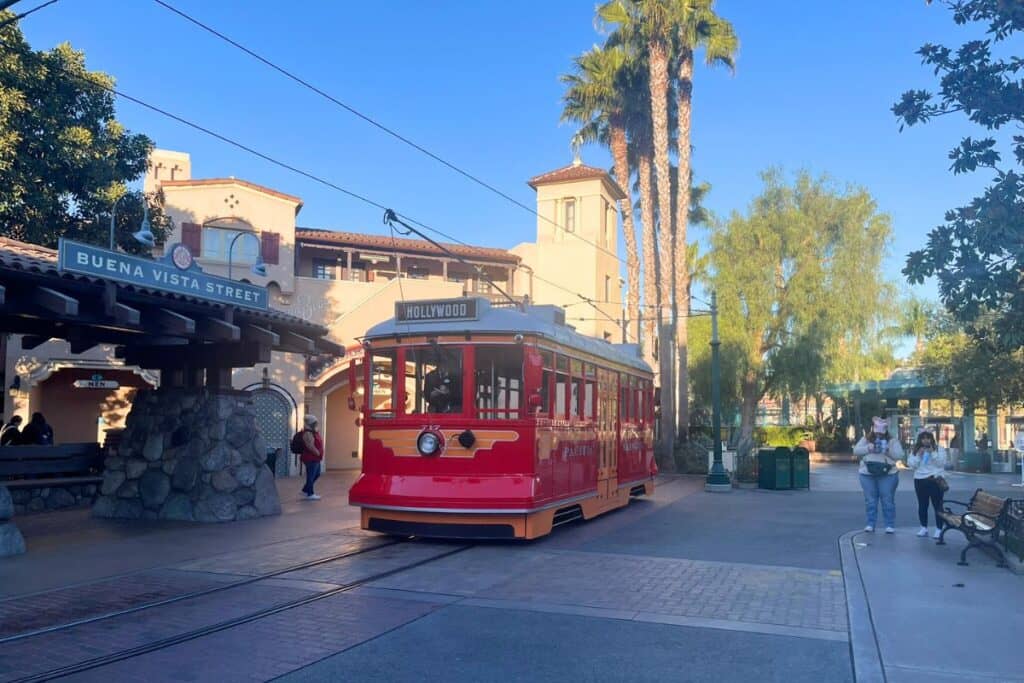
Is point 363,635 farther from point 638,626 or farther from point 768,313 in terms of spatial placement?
point 768,313

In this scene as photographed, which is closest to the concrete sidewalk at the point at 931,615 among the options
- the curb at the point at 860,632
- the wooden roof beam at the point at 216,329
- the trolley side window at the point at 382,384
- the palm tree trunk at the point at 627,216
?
the curb at the point at 860,632

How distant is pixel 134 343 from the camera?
13.8m

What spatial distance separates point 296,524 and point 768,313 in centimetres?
2159

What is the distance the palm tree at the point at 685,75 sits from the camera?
2838 cm

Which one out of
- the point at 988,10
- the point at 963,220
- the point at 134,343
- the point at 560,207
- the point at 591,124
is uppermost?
the point at 591,124

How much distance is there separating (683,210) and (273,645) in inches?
990

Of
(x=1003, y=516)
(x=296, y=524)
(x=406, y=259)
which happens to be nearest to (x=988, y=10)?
(x=1003, y=516)

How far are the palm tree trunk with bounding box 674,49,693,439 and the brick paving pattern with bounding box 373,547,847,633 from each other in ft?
61.2

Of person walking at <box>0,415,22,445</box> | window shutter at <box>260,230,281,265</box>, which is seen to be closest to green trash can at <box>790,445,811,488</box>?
window shutter at <box>260,230,281,265</box>

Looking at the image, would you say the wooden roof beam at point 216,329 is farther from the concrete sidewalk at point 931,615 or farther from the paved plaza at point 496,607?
the concrete sidewalk at point 931,615

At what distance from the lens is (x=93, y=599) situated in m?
7.99

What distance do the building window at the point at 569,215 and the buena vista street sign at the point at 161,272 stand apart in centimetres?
2262

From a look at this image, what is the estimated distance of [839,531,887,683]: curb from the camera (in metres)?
5.88

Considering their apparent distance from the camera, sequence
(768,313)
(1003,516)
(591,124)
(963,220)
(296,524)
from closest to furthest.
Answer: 1. (963,220)
2. (1003,516)
3. (296,524)
4. (768,313)
5. (591,124)
